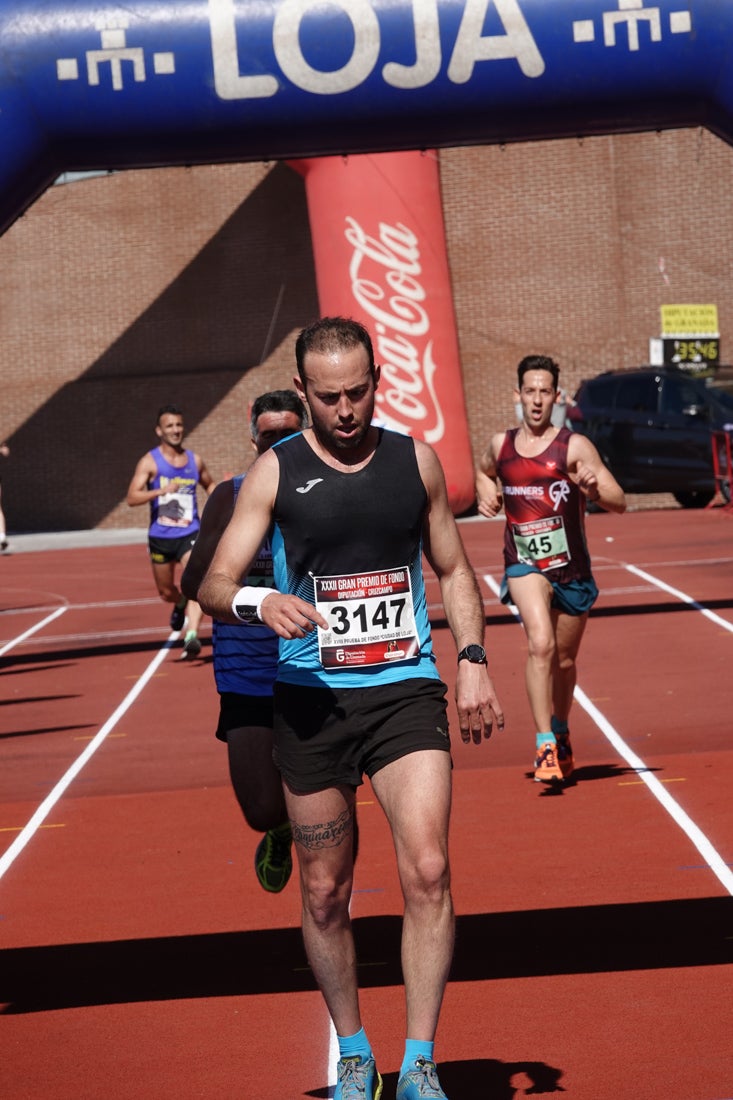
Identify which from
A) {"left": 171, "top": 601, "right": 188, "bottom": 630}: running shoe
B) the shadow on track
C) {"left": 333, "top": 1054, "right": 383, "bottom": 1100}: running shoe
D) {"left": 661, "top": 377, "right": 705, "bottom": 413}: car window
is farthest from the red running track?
{"left": 661, "top": 377, "right": 705, "bottom": 413}: car window

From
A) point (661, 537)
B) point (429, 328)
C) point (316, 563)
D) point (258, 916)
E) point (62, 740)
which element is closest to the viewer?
point (316, 563)

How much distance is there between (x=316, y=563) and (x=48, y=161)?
5.50m

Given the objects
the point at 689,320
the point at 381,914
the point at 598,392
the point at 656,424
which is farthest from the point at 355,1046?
the point at 689,320

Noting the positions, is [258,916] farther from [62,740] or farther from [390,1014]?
[62,740]

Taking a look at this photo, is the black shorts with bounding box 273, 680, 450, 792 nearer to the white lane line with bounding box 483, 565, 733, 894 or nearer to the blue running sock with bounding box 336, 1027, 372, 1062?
the blue running sock with bounding box 336, 1027, 372, 1062

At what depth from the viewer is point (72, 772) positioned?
9984mm

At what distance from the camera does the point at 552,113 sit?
9.42 m

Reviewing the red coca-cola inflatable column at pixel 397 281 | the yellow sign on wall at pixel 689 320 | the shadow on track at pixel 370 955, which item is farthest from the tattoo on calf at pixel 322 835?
the yellow sign on wall at pixel 689 320

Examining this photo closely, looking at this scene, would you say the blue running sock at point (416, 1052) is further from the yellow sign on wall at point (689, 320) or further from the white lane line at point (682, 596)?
the yellow sign on wall at point (689, 320)

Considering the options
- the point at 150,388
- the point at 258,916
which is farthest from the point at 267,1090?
the point at 150,388

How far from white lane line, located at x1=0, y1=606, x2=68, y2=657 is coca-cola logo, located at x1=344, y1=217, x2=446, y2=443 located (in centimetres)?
856

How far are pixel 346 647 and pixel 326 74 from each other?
207 inches

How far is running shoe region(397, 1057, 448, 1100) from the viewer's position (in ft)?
13.7

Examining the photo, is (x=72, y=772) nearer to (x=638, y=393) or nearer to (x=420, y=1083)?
(x=420, y=1083)
